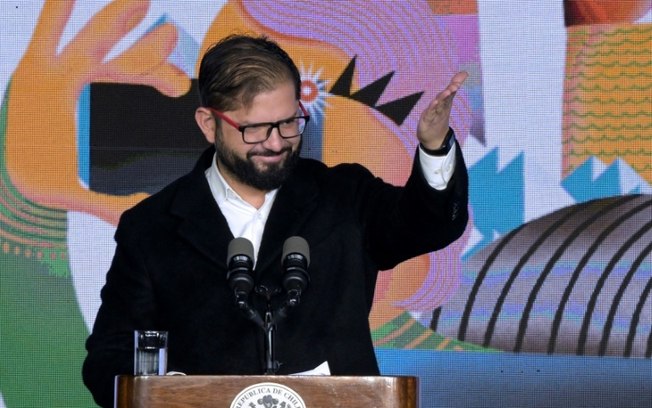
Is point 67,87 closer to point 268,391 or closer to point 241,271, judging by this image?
point 241,271

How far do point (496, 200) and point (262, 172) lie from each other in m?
1.63

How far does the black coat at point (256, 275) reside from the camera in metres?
2.93

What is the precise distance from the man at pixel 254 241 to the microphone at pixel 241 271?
36 centimetres

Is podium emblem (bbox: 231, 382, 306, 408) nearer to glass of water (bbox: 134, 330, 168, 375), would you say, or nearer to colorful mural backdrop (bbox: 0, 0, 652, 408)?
glass of water (bbox: 134, 330, 168, 375)

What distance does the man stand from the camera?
2928 mm

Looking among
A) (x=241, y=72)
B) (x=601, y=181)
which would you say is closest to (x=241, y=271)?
(x=241, y=72)

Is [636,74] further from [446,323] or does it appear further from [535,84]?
[446,323]

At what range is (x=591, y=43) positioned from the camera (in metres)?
4.34

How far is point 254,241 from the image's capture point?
3.06 meters

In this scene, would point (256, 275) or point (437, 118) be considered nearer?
point (437, 118)

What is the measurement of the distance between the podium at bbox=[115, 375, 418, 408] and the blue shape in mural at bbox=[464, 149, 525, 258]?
2112 mm

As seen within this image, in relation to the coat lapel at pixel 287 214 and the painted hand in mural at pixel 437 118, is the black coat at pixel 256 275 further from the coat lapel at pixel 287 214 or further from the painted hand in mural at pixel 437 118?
the painted hand in mural at pixel 437 118

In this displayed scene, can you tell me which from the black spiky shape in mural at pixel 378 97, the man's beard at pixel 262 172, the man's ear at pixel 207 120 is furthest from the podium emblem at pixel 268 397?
the black spiky shape in mural at pixel 378 97

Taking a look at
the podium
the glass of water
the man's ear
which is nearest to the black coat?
the man's ear
